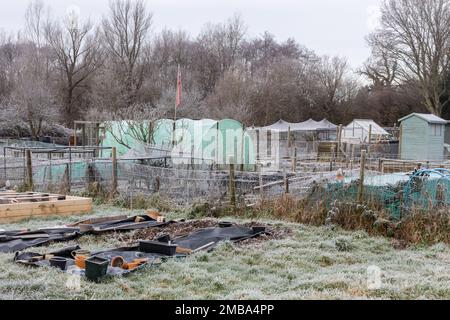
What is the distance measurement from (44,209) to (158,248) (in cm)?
468

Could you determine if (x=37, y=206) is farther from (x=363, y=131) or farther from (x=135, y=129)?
→ (x=363, y=131)

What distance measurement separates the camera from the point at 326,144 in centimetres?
2562

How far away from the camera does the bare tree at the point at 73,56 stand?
3841cm

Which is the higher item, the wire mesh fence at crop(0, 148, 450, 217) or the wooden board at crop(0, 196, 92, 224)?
the wire mesh fence at crop(0, 148, 450, 217)

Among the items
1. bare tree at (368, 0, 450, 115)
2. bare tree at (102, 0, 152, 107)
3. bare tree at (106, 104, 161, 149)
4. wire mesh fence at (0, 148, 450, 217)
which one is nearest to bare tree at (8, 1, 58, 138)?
bare tree at (102, 0, 152, 107)

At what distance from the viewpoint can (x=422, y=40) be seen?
35.4 m

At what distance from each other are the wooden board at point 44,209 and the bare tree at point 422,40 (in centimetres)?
3091

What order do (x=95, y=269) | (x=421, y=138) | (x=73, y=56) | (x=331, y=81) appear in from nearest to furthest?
(x=95, y=269) < (x=421, y=138) < (x=73, y=56) < (x=331, y=81)

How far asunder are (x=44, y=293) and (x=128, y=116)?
20.7 metres

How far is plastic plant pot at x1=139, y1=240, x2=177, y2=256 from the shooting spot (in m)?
6.37

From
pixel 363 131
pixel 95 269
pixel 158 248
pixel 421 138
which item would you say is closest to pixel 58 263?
pixel 95 269

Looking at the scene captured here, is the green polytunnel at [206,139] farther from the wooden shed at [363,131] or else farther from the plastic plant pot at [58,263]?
the wooden shed at [363,131]

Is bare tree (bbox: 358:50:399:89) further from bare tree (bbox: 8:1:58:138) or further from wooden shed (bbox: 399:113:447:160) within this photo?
bare tree (bbox: 8:1:58:138)

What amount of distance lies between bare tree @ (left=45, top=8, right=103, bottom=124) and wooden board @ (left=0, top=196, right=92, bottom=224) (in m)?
30.2
